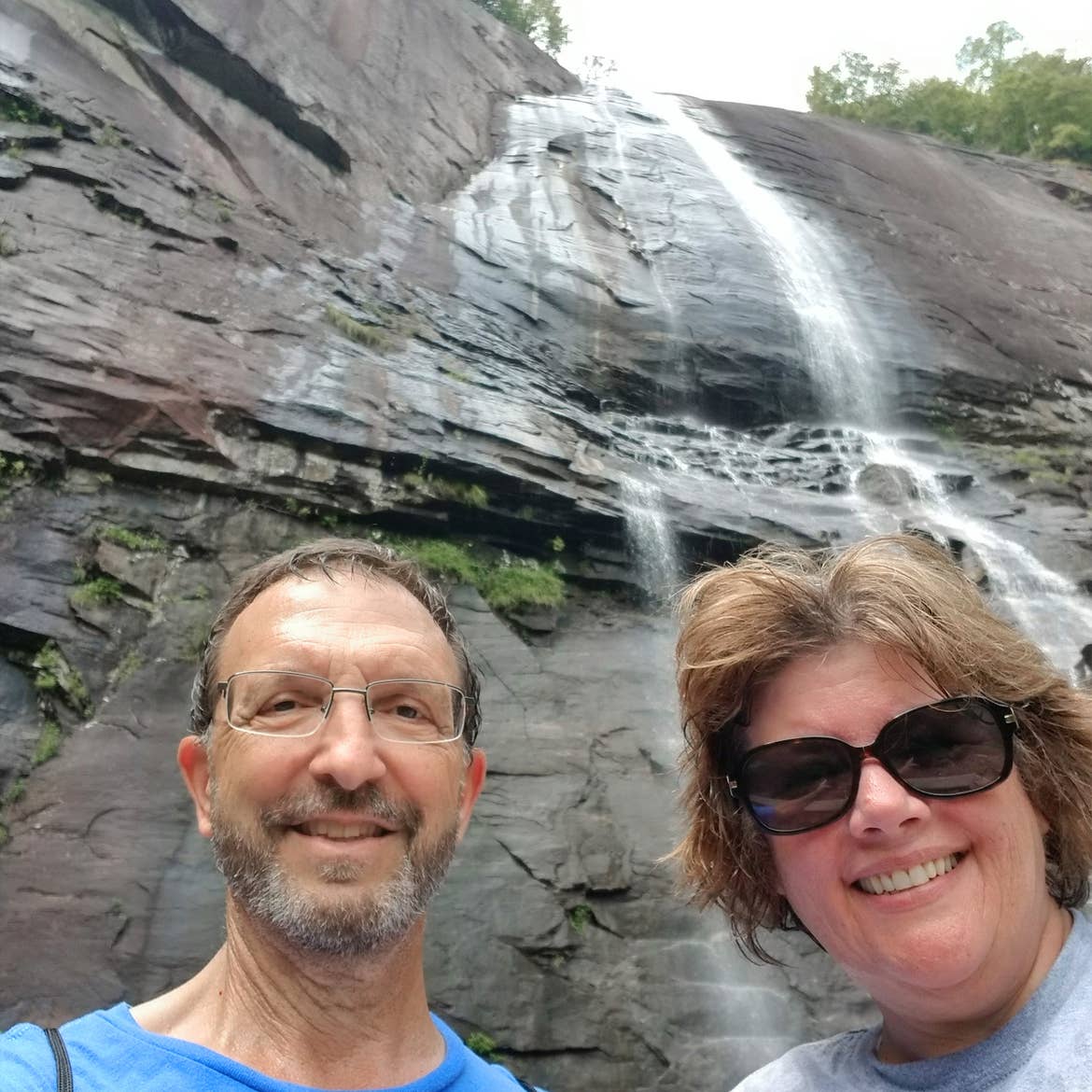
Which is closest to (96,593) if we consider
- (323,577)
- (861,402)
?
(323,577)

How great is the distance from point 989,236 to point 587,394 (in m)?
11.4

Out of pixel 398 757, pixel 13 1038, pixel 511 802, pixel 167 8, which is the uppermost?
pixel 167 8

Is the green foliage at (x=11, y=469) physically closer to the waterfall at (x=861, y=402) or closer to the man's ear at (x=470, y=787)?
the man's ear at (x=470, y=787)

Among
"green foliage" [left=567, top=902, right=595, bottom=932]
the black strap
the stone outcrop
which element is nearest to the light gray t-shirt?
the black strap

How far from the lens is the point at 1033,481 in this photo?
11.7 metres

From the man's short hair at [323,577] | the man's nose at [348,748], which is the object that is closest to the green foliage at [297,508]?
the man's short hair at [323,577]

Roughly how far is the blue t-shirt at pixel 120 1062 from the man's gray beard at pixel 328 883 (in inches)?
10.6

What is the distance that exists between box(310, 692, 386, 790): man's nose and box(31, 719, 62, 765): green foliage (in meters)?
4.59

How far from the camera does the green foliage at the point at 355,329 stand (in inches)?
361

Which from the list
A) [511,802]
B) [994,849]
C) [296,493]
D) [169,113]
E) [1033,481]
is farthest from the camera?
[1033,481]

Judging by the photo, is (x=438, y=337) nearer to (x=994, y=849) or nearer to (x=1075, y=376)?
(x=994, y=849)

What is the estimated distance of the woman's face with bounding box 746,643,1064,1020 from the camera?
166 cm

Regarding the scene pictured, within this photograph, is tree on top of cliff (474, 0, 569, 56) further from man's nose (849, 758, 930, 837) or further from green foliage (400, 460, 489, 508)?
man's nose (849, 758, 930, 837)

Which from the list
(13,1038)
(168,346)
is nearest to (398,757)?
(13,1038)
